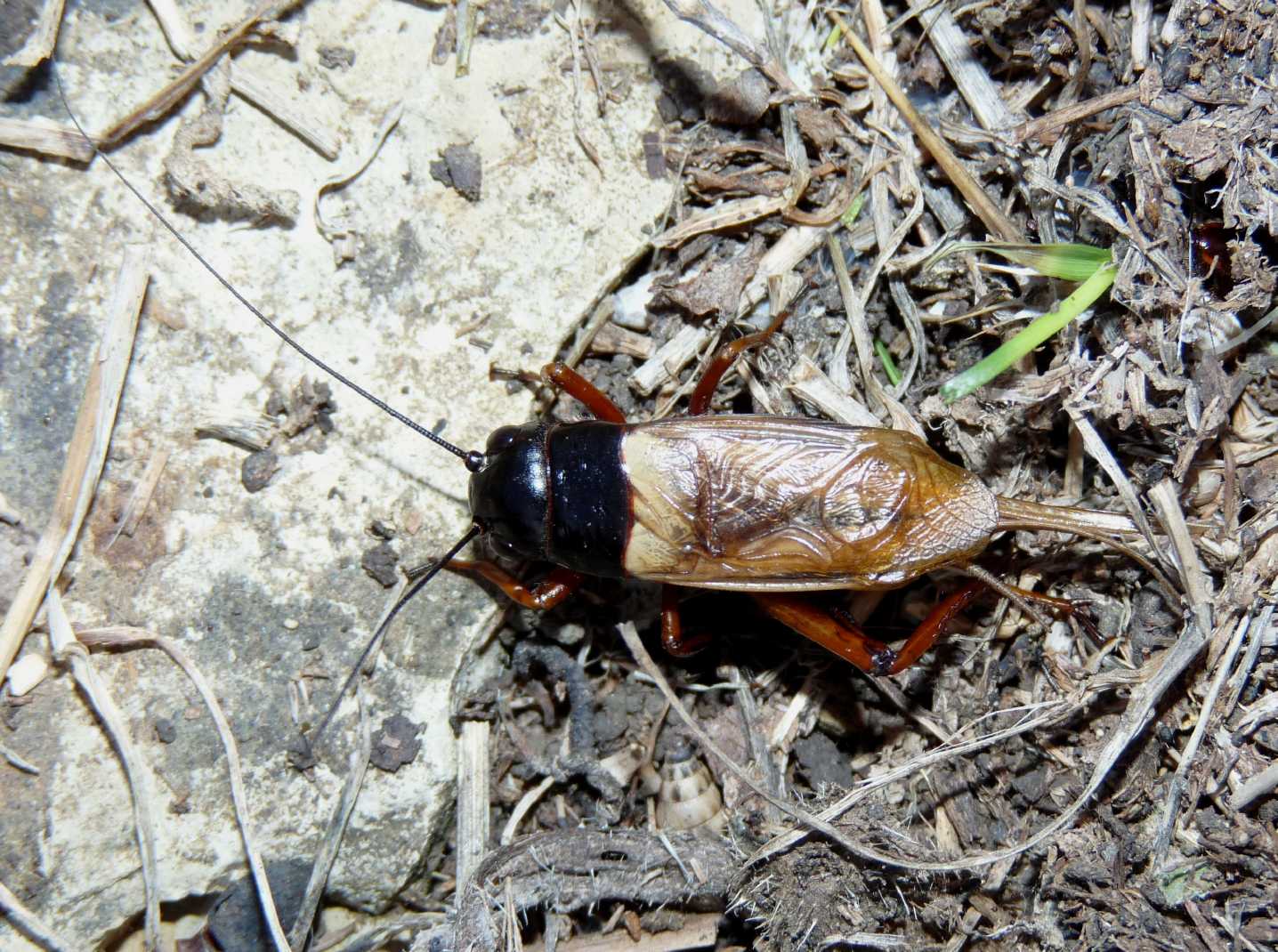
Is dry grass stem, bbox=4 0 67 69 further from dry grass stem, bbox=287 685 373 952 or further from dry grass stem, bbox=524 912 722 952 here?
dry grass stem, bbox=524 912 722 952

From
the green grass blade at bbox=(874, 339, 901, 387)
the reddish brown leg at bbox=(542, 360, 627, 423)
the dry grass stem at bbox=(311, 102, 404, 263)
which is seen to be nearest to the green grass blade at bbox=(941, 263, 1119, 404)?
the green grass blade at bbox=(874, 339, 901, 387)

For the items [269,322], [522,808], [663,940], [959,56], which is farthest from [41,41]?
[663,940]

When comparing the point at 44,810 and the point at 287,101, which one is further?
the point at 287,101

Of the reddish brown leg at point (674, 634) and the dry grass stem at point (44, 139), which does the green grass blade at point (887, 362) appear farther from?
the dry grass stem at point (44, 139)

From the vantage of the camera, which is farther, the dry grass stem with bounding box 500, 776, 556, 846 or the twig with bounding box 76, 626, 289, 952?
the dry grass stem with bounding box 500, 776, 556, 846

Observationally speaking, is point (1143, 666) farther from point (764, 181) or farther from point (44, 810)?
point (44, 810)

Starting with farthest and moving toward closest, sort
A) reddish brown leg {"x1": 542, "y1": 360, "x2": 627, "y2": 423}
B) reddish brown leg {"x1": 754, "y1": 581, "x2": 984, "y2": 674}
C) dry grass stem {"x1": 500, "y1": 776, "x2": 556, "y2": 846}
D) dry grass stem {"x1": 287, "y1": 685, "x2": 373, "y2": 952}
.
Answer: dry grass stem {"x1": 500, "y1": 776, "x2": 556, "y2": 846}
reddish brown leg {"x1": 542, "y1": 360, "x2": 627, "y2": 423}
dry grass stem {"x1": 287, "y1": 685, "x2": 373, "y2": 952}
reddish brown leg {"x1": 754, "y1": 581, "x2": 984, "y2": 674}

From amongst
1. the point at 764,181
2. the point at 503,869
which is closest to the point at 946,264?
the point at 764,181
